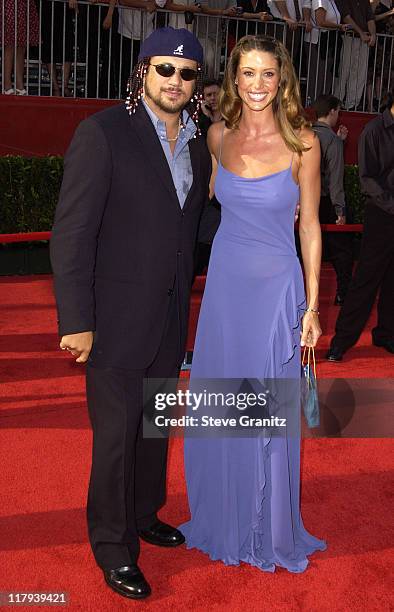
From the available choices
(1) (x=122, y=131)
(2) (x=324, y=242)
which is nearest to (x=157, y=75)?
(1) (x=122, y=131)

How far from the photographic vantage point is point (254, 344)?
3.84m

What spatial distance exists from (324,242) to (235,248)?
579 cm

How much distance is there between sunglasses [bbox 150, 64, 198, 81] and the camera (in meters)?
3.44

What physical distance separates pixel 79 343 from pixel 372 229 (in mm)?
4311

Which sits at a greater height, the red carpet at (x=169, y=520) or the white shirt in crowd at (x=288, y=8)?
the white shirt in crowd at (x=288, y=8)

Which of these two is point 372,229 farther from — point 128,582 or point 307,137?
point 128,582

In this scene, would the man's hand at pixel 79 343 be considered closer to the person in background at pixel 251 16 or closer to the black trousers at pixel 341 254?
the black trousers at pixel 341 254

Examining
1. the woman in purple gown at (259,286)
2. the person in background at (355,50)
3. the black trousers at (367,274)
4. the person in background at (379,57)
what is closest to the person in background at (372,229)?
the black trousers at (367,274)

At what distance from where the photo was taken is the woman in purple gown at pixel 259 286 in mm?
3715

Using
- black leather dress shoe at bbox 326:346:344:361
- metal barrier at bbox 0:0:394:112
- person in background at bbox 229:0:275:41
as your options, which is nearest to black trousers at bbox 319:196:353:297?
black leather dress shoe at bbox 326:346:344:361

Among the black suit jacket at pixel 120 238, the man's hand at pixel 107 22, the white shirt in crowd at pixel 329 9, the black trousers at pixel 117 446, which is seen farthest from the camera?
the white shirt in crowd at pixel 329 9

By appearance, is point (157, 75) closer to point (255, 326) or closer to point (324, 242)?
point (255, 326)

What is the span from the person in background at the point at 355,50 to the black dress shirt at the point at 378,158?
7221mm

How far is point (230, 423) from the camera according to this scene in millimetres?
3951
